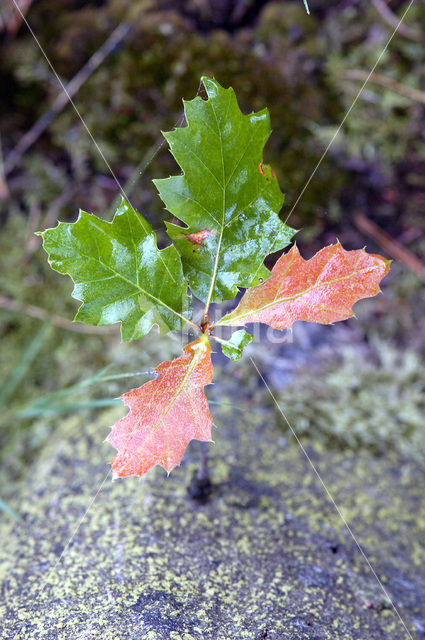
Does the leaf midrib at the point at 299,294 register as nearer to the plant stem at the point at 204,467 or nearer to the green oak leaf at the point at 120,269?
the green oak leaf at the point at 120,269

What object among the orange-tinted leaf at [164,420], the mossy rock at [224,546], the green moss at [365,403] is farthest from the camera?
the green moss at [365,403]

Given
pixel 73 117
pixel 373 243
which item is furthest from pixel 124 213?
pixel 373 243

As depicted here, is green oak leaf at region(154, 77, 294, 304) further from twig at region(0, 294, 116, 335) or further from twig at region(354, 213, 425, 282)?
twig at region(354, 213, 425, 282)

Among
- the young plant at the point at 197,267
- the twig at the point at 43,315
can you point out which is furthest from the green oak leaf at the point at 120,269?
the twig at the point at 43,315

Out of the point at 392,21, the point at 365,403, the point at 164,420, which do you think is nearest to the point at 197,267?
the point at 164,420

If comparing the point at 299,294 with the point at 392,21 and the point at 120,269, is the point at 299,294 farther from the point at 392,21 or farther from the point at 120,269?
the point at 392,21

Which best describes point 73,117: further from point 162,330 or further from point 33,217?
point 162,330
